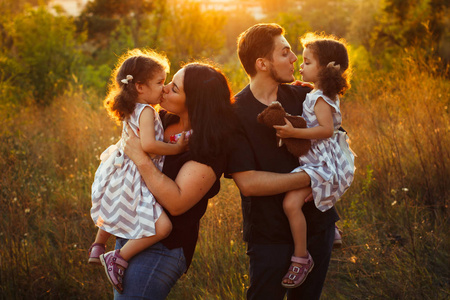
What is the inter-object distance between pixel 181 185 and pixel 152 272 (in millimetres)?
417

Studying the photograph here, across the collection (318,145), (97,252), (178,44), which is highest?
(318,145)

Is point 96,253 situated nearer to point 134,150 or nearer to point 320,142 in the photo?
point 134,150

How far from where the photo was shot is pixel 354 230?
12.8 feet

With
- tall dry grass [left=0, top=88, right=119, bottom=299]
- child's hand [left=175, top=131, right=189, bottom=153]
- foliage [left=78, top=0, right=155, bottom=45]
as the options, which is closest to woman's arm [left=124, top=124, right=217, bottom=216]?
child's hand [left=175, top=131, right=189, bottom=153]

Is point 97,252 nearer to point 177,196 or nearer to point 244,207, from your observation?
point 177,196

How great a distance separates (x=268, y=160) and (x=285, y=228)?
362mm

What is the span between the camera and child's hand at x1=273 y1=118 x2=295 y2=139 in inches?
86.4

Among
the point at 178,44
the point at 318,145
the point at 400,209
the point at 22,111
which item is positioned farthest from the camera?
the point at 178,44

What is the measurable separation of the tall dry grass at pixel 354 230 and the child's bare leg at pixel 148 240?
4.06ft

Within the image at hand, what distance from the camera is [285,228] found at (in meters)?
2.32

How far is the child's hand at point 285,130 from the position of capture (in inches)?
86.4

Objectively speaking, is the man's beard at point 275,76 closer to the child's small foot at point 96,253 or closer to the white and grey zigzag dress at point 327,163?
the white and grey zigzag dress at point 327,163

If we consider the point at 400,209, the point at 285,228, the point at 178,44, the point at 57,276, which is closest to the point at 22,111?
the point at 57,276

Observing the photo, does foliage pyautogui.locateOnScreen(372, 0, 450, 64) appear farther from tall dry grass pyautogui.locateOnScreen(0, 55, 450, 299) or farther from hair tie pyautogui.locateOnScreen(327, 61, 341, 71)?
hair tie pyautogui.locateOnScreen(327, 61, 341, 71)
